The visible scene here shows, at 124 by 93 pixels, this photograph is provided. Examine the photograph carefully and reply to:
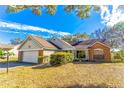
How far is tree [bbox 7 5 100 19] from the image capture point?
4.79 m

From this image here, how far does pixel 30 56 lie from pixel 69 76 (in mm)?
2107

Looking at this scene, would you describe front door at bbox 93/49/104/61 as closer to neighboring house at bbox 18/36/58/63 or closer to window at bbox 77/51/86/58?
window at bbox 77/51/86/58

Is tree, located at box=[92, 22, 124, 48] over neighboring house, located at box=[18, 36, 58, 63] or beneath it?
over

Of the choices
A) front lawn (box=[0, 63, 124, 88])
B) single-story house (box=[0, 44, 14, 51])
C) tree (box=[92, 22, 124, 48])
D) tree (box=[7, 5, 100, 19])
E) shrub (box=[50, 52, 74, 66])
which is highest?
tree (box=[7, 5, 100, 19])

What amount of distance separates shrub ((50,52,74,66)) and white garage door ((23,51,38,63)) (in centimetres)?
50

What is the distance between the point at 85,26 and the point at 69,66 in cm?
128

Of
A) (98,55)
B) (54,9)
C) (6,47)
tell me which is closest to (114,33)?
(98,55)

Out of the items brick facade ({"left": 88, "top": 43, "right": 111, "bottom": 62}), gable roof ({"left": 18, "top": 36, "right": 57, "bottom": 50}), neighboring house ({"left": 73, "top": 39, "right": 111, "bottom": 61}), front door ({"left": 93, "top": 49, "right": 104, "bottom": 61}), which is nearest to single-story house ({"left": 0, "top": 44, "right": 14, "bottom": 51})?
gable roof ({"left": 18, "top": 36, "right": 57, "bottom": 50})

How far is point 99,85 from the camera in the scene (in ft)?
16.1

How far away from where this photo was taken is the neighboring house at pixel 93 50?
5633mm

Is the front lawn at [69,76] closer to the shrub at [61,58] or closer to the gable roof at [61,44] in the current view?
the shrub at [61,58]

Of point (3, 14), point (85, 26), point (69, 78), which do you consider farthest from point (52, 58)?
point (3, 14)

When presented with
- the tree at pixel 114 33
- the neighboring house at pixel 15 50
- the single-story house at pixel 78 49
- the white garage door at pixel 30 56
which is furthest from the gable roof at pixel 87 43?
the neighboring house at pixel 15 50
